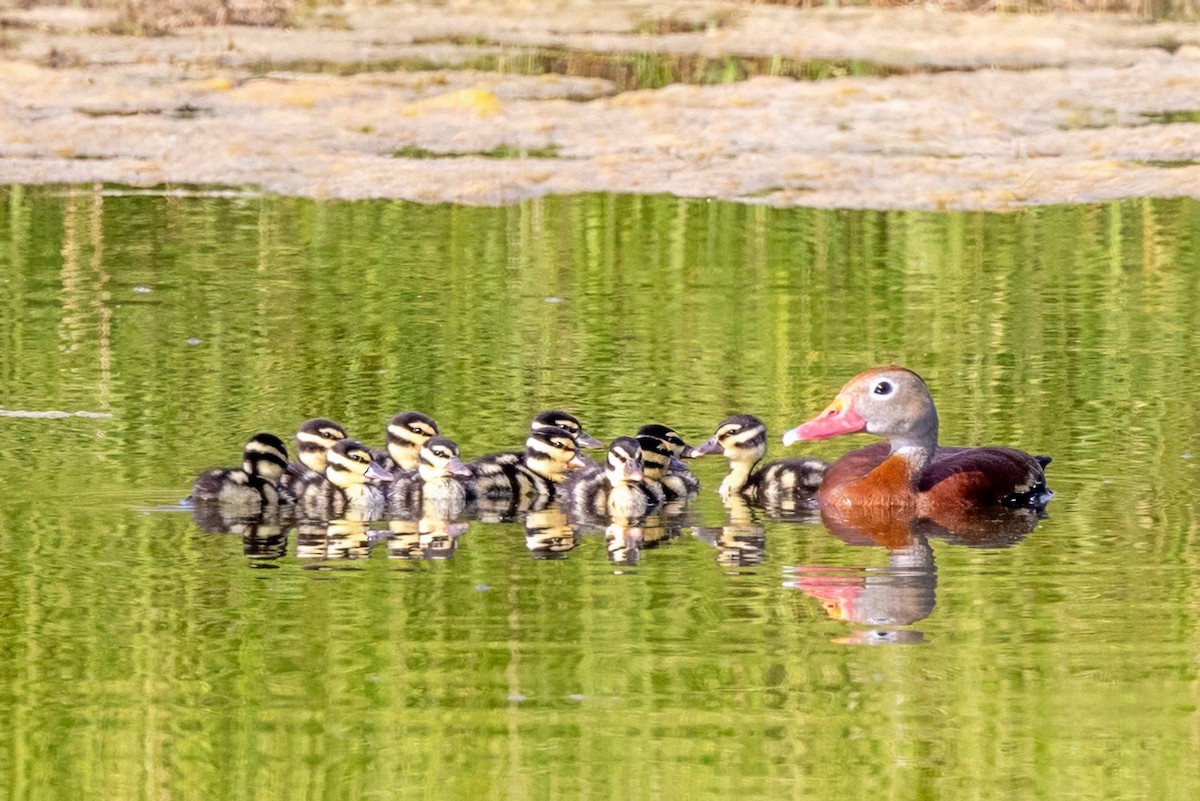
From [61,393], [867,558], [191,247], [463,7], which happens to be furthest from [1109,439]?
[463,7]

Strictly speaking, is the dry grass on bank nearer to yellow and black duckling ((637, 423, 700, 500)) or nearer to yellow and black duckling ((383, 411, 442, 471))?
yellow and black duckling ((383, 411, 442, 471))

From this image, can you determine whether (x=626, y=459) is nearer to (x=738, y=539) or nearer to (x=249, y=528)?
(x=738, y=539)

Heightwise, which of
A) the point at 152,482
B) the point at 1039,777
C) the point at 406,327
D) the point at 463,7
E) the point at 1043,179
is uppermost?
the point at 463,7

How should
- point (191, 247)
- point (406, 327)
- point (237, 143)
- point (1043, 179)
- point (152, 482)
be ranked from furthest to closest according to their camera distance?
point (237, 143) → point (1043, 179) → point (191, 247) → point (406, 327) → point (152, 482)

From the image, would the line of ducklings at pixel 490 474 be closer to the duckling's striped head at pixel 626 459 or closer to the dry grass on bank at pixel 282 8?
the duckling's striped head at pixel 626 459

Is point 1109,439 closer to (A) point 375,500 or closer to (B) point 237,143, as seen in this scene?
(A) point 375,500

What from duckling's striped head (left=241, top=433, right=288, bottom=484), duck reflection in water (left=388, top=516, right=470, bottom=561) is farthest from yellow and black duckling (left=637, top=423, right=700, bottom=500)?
duckling's striped head (left=241, top=433, right=288, bottom=484)

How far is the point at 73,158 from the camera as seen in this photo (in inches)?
583

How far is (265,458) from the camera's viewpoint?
786 centimetres

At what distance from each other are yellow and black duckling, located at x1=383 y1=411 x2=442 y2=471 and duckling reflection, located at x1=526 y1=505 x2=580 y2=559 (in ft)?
1.65

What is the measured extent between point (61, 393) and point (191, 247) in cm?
329

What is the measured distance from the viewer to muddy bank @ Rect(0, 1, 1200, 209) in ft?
46.1

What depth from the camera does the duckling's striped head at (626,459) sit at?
25.7 feet

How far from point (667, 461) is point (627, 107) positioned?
834cm
